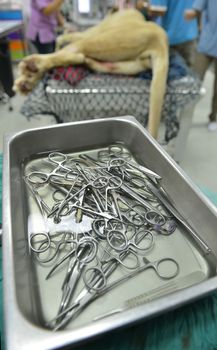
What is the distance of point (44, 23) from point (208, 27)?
0.97 m

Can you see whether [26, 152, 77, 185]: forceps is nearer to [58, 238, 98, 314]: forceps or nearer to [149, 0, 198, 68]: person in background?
[58, 238, 98, 314]: forceps

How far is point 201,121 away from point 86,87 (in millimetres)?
1061

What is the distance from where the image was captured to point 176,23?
1.31 m

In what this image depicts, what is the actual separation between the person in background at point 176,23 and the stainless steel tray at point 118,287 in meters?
0.82

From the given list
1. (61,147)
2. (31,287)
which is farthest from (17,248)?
(61,147)

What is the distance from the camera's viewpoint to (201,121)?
1.73 metres

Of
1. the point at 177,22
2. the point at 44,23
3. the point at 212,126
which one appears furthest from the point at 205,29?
the point at 44,23

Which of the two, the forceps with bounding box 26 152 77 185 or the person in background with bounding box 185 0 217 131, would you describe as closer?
the forceps with bounding box 26 152 77 185

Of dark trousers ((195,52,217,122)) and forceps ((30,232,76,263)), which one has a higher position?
dark trousers ((195,52,217,122))

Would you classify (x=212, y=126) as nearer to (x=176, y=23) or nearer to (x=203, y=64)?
(x=203, y=64)

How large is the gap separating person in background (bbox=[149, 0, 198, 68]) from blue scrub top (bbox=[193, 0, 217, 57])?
60mm

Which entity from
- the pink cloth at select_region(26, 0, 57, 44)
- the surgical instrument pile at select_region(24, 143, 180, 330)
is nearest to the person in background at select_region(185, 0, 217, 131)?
the pink cloth at select_region(26, 0, 57, 44)

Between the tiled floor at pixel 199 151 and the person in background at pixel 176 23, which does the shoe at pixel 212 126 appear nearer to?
the tiled floor at pixel 199 151

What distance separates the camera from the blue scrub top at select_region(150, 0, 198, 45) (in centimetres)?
125
